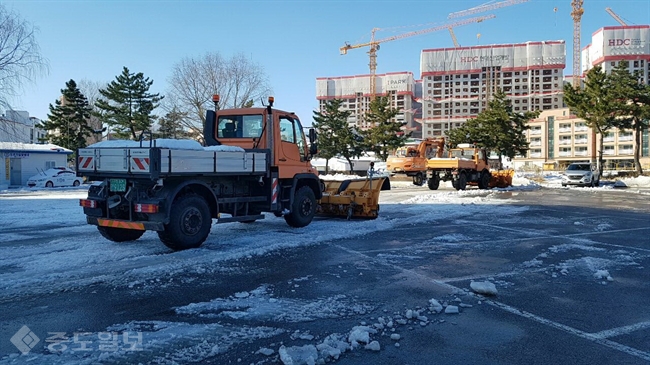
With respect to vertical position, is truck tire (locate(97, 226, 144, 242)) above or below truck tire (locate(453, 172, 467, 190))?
below

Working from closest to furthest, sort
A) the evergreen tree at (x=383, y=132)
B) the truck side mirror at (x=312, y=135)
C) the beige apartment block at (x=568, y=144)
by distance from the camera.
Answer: the truck side mirror at (x=312, y=135) → the evergreen tree at (x=383, y=132) → the beige apartment block at (x=568, y=144)

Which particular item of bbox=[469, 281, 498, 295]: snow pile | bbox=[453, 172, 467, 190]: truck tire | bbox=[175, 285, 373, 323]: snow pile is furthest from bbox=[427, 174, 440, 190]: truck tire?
bbox=[175, 285, 373, 323]: snow pile

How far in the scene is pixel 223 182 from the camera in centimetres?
916

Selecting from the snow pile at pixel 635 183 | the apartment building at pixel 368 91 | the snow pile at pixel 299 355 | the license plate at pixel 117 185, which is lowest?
the snow pile at pixel 299 355

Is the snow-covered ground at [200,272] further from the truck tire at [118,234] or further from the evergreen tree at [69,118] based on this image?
the evergreen tree at [69,118]

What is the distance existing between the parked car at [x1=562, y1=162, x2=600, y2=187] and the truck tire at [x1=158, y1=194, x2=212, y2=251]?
104 ft

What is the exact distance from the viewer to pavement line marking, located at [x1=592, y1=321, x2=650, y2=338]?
14.3ft

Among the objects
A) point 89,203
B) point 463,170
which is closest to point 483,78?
point 463,170

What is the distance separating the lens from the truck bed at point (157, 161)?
736 cm

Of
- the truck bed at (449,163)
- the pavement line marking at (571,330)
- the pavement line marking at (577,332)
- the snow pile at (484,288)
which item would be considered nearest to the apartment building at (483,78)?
the truck bed at (449,163)

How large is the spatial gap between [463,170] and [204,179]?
22.2 meters

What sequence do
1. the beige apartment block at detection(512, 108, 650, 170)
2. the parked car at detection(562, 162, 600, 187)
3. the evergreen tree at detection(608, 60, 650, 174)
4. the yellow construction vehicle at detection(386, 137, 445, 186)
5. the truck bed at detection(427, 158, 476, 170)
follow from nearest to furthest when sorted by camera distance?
1. the truck bed at detection(427, 158, 476, 170)
2. the yellow construction vehicle at detection(386, 137, 445, 186)
3. the parked car at detection(562, 162, 600, 187)
4. the evergreen tree at detection(608, 60, 650, 174)
5. the beige apartment block at detection(512, 108, 650, 170)

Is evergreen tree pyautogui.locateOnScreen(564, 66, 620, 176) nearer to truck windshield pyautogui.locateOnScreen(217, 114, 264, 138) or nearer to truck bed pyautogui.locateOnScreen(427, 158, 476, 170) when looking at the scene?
truck bed pyautogui.locateOnScreen(427, 158, 476, 170)

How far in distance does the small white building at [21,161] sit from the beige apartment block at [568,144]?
8705cm
